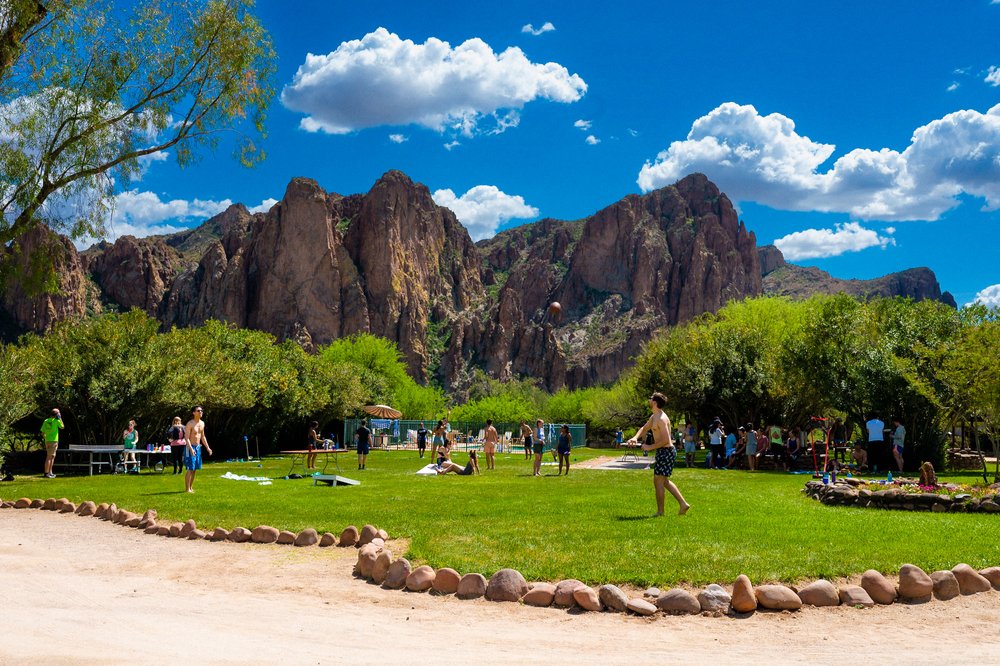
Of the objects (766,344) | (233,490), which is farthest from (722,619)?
(766,344)

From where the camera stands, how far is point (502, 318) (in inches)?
7013

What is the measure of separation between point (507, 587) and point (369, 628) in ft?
4.87

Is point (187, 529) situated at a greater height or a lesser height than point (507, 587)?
lesser

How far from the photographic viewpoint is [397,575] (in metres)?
7.91

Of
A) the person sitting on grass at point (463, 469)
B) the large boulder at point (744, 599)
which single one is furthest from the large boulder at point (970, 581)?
the person sitting on grass at point (463, 469)

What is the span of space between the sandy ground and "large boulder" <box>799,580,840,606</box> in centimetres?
15

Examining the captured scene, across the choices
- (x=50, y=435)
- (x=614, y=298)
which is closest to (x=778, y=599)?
(x=50, y=435)

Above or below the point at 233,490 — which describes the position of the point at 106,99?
above

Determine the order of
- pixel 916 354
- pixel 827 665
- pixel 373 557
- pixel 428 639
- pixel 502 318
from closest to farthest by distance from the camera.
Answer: pixel 827 665, pixel 428 639, pixel 373 557, pixel 916 354, pixel 502 318

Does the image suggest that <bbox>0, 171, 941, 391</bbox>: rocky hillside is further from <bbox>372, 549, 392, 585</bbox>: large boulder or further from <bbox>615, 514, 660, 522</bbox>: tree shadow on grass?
<bbox>372, 549, 392, 585</bbox>: large boulder

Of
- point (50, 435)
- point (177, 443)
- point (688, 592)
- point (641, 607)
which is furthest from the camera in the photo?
point (177, 443)

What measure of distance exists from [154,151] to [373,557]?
1251cm

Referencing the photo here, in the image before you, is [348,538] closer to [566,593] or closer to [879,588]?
[566,593]

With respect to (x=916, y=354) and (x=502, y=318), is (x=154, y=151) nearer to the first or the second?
(x=916, y=354)
